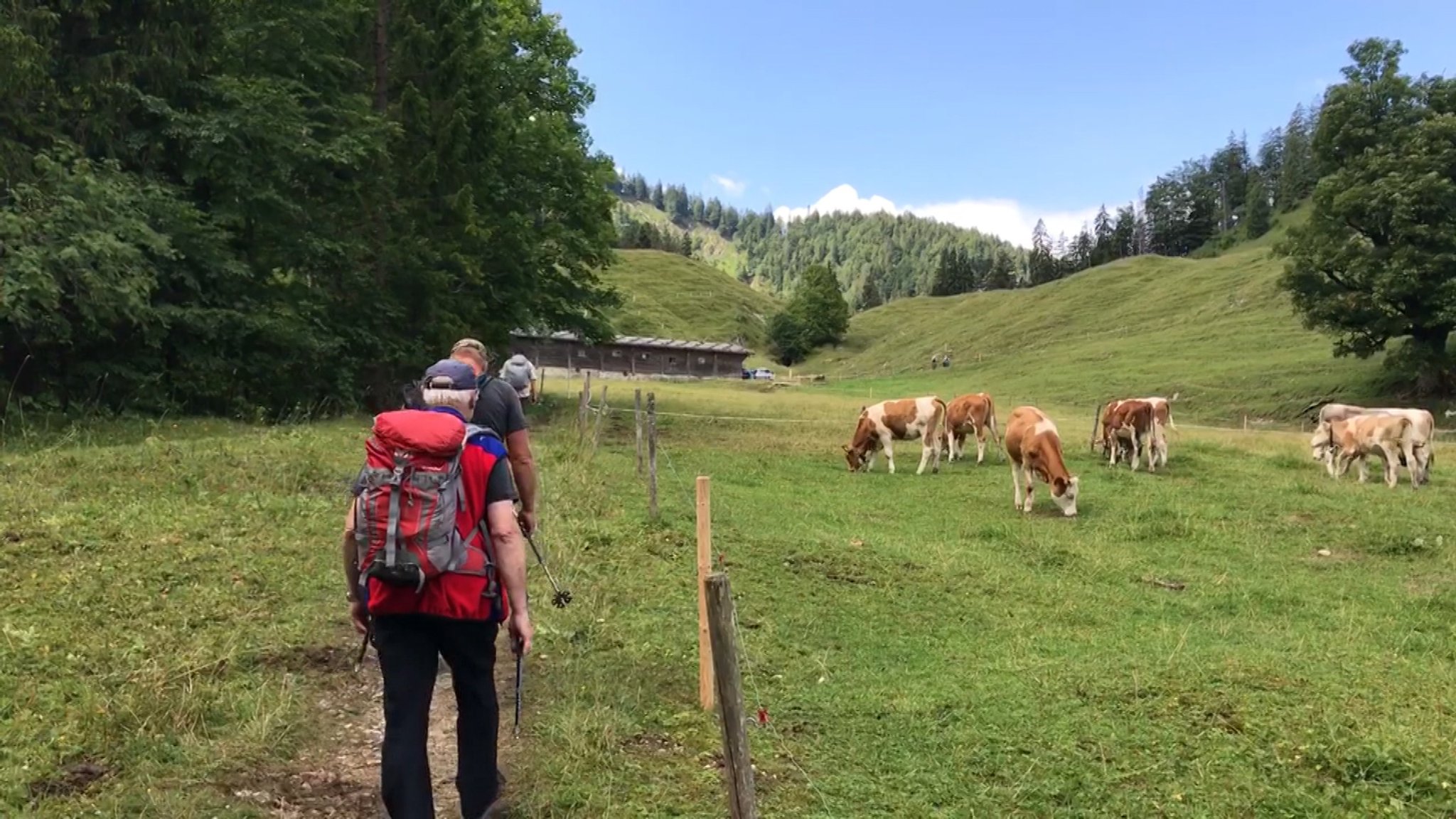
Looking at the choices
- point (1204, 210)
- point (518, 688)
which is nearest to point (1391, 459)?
point (518, 688)

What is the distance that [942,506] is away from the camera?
13508 mm

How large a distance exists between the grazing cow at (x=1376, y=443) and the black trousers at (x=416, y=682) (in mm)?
17701

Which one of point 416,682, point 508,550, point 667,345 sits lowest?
point 416,682

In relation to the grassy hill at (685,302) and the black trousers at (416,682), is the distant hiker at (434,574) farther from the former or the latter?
the grassy hill at (685,302)

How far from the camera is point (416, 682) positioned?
11.2 feet

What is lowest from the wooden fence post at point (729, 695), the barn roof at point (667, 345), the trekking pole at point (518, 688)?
the trekking pole at point (518, 688)

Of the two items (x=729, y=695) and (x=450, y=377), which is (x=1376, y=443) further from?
(x=450, y=377)

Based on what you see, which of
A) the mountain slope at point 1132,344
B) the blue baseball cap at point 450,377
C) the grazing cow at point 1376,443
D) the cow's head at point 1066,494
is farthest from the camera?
the mountain slope at point 1132,344

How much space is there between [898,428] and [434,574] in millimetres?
15887

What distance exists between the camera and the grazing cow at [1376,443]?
53.5ft

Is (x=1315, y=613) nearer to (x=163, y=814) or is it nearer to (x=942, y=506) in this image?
(x=942, y=506)

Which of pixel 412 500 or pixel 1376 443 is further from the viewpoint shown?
pixel 1376 443

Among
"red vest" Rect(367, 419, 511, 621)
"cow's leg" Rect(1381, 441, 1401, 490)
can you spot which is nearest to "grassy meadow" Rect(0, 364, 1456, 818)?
"red vest" Rect(367, 419, 511, 621)

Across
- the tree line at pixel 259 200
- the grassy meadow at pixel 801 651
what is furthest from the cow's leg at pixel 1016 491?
the tree line at pixel 259 200
